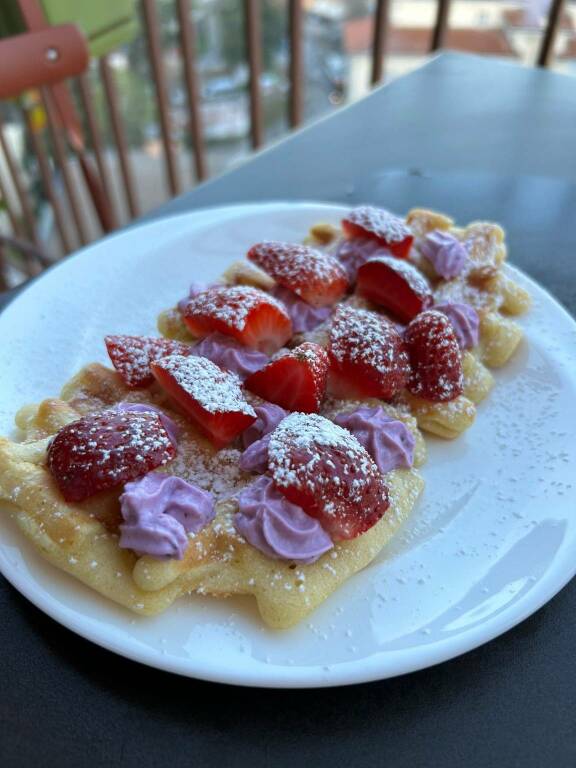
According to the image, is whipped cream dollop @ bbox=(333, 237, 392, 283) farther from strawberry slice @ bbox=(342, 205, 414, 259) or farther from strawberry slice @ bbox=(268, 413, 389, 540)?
strawberry slice @ bbox=(268, 413, 389, 540)

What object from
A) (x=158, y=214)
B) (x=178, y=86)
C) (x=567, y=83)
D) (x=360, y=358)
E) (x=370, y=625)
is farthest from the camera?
(x=178, y=86)

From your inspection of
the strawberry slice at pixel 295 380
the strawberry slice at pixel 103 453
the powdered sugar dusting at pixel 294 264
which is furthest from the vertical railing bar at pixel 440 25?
the strawberry slice at pixel 103 453

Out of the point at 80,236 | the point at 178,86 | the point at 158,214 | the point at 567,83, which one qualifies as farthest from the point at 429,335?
the point at 178,86

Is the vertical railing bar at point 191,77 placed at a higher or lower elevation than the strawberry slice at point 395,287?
lower

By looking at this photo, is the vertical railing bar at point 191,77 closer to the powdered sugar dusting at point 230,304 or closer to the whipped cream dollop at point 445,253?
the whipped cream dollop at point 445,253

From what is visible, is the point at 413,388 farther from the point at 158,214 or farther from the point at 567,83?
the point at 567,83

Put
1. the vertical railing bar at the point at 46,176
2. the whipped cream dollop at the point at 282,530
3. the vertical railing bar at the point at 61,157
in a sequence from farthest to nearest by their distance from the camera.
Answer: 1. the vertical railing bar at the point at 46,176
2. the vertical railing bar at the point at 61,157
3. the whipped cream dollop at the point at 282,530

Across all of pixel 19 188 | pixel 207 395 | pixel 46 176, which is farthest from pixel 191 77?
pixel 207 395

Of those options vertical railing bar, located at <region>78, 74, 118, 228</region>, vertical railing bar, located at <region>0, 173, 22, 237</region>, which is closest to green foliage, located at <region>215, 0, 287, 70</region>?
vertical railing bar, located at <region>78, 74, 118, 228</region>
